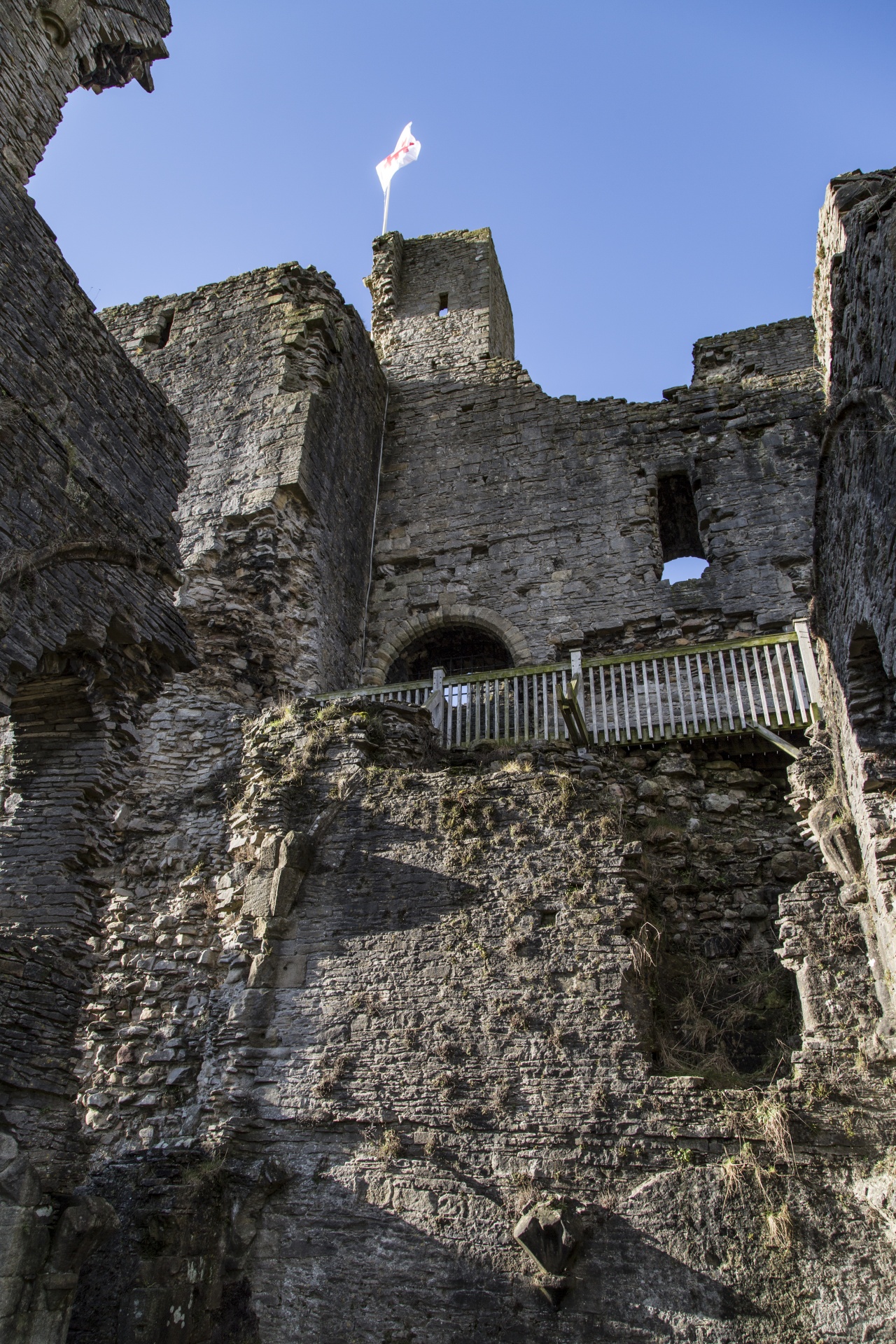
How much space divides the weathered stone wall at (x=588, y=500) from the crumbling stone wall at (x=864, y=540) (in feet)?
15.3

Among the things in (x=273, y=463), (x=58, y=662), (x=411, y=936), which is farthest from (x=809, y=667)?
(x=273, y=463)

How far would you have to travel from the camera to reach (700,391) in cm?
1286

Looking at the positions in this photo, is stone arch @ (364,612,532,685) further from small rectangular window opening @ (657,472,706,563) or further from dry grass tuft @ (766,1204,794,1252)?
dry grass tuft @ (766,1204,794,1252)

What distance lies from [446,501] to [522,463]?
1.24 meters

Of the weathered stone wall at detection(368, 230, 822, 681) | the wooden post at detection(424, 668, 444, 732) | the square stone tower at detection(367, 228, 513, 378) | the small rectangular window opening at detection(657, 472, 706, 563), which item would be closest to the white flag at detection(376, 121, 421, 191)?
the square stone tower at detection(367, 228, 513, 378)

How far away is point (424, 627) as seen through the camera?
12102 millimetres

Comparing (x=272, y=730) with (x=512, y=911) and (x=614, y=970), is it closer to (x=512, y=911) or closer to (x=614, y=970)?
(x=512, y=911)

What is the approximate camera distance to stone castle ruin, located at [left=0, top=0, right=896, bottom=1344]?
4953 millimetres

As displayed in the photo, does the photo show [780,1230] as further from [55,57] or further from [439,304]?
[439,304]

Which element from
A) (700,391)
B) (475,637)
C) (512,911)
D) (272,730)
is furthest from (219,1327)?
(700,391)

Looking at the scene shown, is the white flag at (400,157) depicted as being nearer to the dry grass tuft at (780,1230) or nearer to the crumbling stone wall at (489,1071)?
the crumbling stone wall at (489,1071)

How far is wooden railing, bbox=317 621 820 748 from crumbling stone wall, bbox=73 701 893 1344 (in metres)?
0.89

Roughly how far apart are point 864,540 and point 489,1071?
13.1ft

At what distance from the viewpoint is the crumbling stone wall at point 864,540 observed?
14.2 ft
